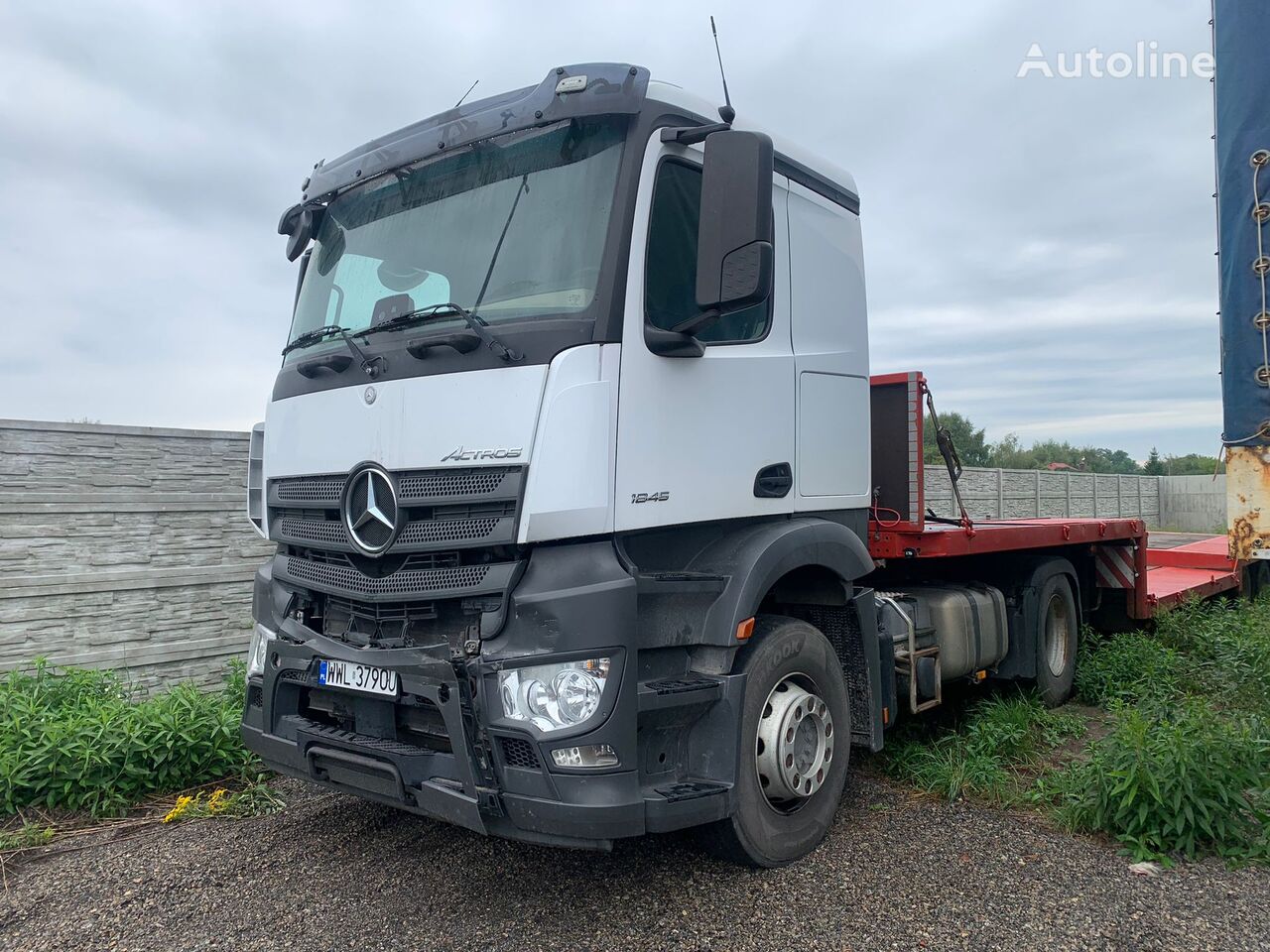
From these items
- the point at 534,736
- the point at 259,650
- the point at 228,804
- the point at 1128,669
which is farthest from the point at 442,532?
the point at 1128,669

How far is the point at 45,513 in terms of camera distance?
5902mm

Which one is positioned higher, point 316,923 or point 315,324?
point 315,324

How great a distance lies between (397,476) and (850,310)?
2.32 meters

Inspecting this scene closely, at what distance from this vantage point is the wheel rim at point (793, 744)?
3576mm

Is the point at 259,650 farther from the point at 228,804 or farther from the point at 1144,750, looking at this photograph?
the point at 1144,750

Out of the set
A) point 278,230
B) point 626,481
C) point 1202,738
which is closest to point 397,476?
point 626,481

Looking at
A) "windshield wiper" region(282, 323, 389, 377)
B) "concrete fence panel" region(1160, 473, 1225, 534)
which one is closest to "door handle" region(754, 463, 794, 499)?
"windshield wiper" region(282, 323, 389, 377)

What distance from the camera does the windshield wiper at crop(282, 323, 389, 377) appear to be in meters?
3.60

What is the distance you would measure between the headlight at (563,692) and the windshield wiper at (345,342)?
1.31 metres

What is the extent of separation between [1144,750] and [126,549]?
596cm

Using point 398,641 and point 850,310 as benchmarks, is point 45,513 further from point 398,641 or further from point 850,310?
point 850,310

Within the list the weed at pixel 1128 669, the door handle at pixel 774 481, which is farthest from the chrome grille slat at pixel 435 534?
the weed at pixel 1128 669

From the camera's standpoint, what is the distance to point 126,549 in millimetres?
6289

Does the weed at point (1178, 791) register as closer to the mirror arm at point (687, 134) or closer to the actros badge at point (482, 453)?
the actros badge at point (482, 453)
